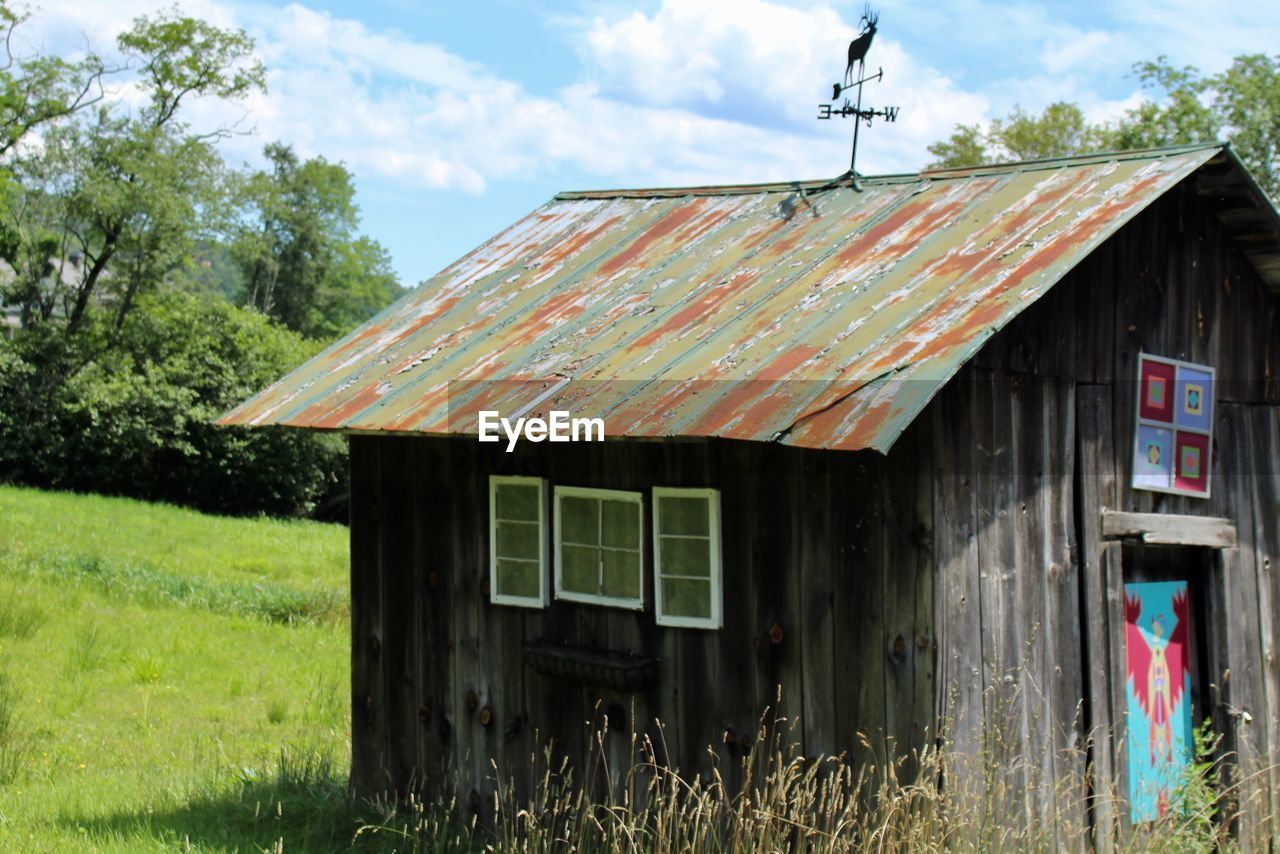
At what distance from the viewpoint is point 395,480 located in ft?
29.6

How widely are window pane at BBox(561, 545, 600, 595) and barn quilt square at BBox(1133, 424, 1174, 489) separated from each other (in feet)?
9.88

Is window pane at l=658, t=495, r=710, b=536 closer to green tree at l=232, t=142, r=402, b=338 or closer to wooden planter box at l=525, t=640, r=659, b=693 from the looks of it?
wooden planter box at l=525, t=640, r=659, b=693

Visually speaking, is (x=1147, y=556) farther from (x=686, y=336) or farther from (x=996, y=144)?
(x=996, y=144)

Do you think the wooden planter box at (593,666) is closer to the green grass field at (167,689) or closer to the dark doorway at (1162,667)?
the green grass field at (167,689)

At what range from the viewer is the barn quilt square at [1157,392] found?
7703mm

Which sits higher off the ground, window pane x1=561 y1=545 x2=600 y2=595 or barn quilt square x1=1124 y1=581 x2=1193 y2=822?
window pane x1=561 y1=545 x2=600 y2=595

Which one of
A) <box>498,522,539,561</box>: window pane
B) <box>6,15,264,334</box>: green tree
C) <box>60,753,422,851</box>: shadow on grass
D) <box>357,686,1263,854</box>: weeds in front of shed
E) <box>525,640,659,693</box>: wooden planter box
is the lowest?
<box>60,753,422,851</box>: shadow on grass

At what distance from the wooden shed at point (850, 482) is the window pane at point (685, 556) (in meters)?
0.01

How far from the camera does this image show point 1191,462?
26.3ft

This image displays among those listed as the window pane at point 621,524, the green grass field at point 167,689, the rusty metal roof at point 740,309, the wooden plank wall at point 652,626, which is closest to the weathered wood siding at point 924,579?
the wooden plank wall at point 652,626

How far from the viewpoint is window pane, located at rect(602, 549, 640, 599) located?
7.51m

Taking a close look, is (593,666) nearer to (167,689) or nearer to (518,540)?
Answer: (518,540)

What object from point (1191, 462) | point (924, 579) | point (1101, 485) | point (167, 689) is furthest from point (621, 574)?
point (167, 689)

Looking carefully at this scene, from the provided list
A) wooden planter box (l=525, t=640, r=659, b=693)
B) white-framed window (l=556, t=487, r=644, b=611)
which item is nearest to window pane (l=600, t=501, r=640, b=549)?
white-framed window (l=556, t=487, r=644, b=611)
